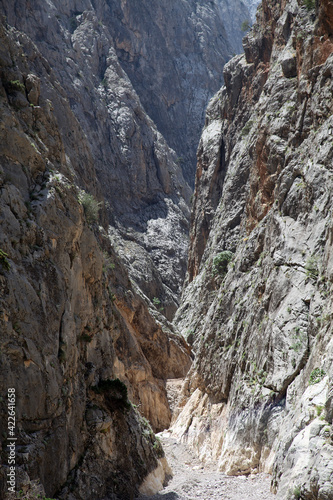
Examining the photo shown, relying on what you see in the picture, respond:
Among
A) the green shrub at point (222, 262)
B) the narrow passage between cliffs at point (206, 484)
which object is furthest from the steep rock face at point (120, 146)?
the narrow passage between cliffs at point (206, 484)

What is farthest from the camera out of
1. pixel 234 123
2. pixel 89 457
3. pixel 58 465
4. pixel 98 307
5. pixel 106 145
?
pixel 106 145

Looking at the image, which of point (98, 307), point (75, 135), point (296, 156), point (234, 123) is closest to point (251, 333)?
point (98, 307)

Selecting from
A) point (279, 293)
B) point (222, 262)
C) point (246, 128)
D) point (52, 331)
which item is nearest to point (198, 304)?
point (222, 262)

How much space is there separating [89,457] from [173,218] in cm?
6098

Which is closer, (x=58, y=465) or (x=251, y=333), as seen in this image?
(x=58, y=465)

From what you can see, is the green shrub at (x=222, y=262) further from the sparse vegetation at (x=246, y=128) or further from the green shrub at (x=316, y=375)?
the green shrub at (x=316, y=375)

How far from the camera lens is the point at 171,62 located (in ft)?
342

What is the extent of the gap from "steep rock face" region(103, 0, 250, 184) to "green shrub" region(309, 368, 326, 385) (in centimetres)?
8366

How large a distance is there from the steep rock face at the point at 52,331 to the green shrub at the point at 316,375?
28.7 feet

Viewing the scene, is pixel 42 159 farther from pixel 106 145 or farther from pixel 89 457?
pixel 106 145

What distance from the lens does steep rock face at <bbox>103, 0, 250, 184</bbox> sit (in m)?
96.3

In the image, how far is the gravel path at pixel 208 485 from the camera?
17844mm

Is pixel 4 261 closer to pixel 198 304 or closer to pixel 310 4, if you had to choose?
pixel 310 4

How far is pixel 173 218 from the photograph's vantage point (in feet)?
254
